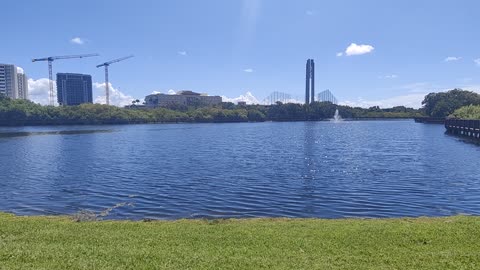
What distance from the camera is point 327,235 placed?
13.5m

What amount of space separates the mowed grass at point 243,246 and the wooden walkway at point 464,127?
79.9 meters

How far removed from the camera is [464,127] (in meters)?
96.4

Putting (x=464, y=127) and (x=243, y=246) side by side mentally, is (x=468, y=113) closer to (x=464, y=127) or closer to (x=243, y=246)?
(x=464, y=127)

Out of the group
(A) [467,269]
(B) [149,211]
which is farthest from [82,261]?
(B) [149,211]

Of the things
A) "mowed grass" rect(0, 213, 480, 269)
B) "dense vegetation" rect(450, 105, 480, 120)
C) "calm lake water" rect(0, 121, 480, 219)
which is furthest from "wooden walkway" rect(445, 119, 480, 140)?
"mowed grass" rect(0, 213, 480, 269)

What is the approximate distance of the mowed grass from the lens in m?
10.3

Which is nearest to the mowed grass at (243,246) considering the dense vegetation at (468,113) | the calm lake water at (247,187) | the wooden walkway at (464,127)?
the calm lake water at (247,187)

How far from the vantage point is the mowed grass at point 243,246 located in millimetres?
10273

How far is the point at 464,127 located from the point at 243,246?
98.7 m

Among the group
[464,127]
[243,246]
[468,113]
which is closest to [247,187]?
[243,246]

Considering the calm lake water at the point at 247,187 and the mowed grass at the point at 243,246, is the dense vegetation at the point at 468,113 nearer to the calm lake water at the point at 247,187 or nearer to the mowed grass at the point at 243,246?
the calm lake water at the point at 247,187

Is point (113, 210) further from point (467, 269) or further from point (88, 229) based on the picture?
point (467, 269)

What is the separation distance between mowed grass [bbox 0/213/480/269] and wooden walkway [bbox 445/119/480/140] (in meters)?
79.9

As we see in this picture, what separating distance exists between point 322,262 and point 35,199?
2351 centimetres
